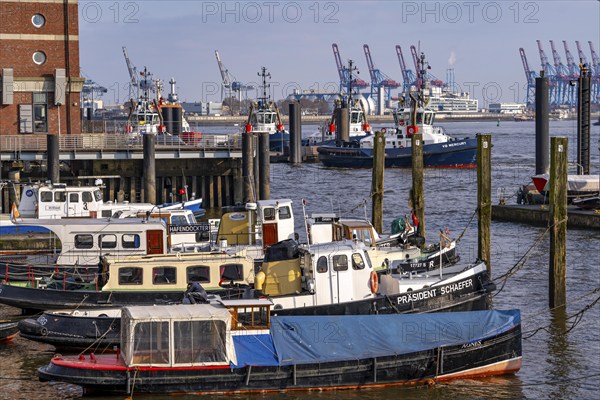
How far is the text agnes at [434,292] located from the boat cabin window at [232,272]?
178 inches

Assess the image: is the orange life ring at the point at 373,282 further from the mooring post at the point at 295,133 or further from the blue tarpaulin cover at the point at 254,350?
the mooring post at the point at 295,133

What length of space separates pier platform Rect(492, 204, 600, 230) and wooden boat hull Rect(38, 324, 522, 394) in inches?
980

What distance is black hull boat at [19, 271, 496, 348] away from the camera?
1079 inches

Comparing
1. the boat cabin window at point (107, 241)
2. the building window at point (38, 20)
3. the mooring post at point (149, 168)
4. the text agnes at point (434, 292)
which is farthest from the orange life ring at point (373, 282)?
the building window at point (38, 20)

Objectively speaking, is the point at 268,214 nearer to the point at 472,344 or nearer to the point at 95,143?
the point at 472,344

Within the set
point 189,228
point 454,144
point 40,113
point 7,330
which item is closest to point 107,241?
point 189,228

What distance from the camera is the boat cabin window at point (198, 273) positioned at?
2969 cm

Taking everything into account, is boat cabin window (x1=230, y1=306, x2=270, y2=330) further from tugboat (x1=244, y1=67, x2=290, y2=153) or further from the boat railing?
tugboat (x1=244, y1=67, x2=290, y2=153)

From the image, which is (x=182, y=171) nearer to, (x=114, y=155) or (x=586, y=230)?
(x=114, y=155)

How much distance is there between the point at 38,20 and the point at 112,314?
3498 centimetres

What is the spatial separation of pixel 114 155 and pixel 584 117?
75.8 ft

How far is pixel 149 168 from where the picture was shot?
55156mm

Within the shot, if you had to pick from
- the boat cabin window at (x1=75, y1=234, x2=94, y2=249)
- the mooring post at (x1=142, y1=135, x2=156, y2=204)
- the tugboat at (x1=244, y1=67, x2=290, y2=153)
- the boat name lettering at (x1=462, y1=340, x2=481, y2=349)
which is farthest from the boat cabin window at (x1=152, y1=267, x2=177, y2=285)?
the tugboat at (x1=244, y1=67, x2=290, y2=153)

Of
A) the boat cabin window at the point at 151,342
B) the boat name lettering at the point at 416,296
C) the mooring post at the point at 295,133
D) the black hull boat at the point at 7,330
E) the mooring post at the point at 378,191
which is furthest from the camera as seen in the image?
the mooring post at the point at 295,133
